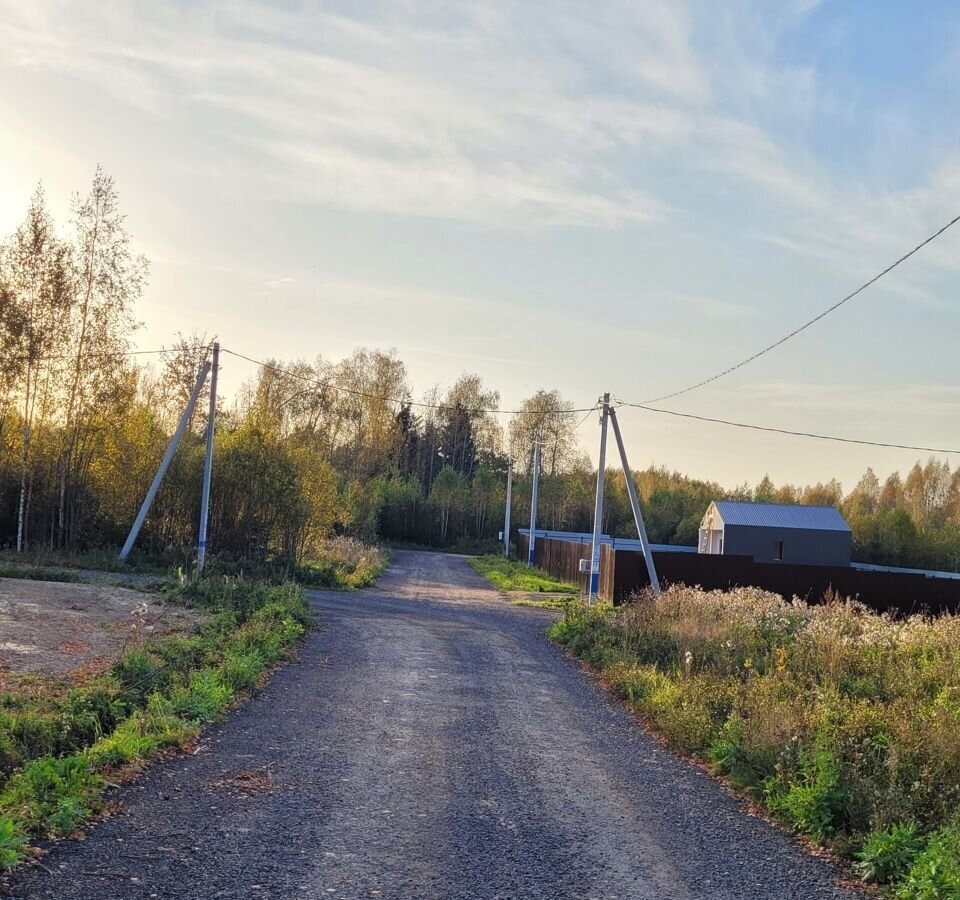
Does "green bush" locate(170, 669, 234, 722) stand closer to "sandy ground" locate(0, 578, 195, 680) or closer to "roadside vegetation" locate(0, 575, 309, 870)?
"roadside vegetation" locate(0, 575, 309, 870)

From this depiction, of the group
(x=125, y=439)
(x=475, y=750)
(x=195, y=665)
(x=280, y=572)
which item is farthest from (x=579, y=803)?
(x=125, y=439)

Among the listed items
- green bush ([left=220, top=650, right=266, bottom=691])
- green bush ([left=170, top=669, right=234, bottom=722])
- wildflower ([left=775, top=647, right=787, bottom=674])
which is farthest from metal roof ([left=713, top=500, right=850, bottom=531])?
green bush ([left=170, top=669, right=234, bottom=722])

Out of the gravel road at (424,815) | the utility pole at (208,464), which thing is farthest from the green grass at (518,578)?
the gravel road at (424,815)

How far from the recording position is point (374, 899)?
445 cm

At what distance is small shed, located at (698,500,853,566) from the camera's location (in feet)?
146

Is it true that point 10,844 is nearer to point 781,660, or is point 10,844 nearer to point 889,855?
point 889,855

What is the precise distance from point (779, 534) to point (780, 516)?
1.13 meters

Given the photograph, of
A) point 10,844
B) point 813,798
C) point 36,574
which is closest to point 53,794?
point 10,844

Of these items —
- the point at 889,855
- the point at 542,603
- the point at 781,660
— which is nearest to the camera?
the point at 889,855

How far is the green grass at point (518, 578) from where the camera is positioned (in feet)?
96.4

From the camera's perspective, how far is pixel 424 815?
5875mm

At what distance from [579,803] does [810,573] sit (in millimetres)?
18690

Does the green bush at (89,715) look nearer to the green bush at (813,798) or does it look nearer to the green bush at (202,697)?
the green bush at (202,697)

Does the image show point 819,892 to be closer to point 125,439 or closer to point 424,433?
point 125,439
